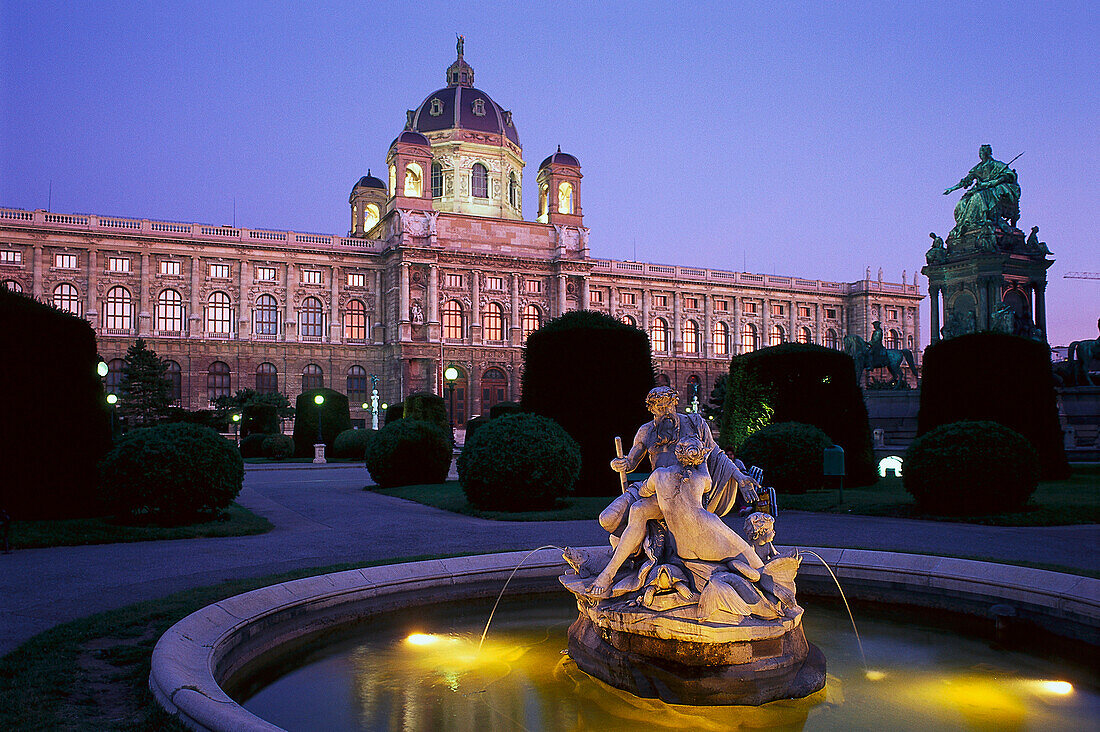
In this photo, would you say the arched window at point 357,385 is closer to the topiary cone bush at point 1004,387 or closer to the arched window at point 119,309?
the arched window at point 119,309

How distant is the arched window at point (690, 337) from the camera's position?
2783 inches

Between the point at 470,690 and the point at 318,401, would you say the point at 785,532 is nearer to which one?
the point at 470,690

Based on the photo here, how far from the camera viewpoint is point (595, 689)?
4.65 metres

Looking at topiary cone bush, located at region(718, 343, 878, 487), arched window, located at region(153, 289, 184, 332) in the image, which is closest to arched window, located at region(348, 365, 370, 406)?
arched window, located at region(153, 289, 184, 332)

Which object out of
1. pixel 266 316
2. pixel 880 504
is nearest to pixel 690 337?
pixel 266 316

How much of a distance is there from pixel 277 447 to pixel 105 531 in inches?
886

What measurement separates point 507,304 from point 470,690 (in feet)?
187

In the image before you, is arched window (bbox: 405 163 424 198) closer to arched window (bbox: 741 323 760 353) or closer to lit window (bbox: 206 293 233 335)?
lit window (bbox: 206 293 233 335)

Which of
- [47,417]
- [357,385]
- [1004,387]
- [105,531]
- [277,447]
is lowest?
[277,447]

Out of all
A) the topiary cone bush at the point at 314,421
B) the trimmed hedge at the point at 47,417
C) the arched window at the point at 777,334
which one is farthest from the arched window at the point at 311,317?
the trimmed hedge at the point at 47,417

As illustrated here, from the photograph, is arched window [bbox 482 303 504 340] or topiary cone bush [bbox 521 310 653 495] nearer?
topiary cone bush [bbox 521 310 653 495]

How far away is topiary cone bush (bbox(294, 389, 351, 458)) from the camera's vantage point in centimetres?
3378

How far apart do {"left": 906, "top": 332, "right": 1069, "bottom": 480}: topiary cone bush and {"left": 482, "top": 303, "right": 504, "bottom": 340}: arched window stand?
4595 cm

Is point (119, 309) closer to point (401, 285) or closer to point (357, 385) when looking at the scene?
point (357, 385)
